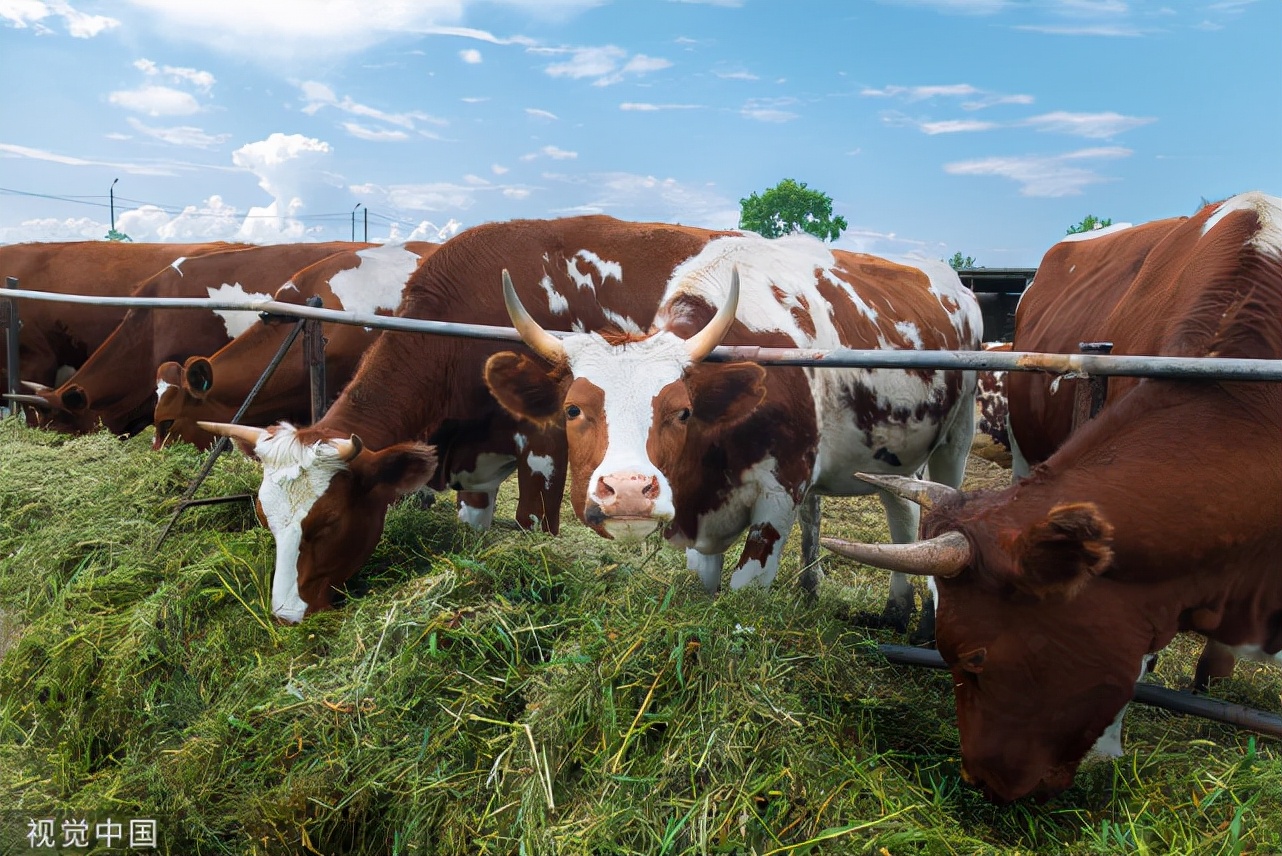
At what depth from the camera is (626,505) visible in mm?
3262

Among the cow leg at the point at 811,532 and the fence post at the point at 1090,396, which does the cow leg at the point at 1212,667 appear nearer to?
the fence post at the point at 1090,396

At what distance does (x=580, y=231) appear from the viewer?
6223 millimetres

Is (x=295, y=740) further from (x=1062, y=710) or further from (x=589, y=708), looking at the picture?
(x=1062, y=710)

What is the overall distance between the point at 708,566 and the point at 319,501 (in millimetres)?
2088

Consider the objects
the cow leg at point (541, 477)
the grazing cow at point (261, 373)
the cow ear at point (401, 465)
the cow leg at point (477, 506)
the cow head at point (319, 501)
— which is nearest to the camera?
the cow head at point (319, 501)

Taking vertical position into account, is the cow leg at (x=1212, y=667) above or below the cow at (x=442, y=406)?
below

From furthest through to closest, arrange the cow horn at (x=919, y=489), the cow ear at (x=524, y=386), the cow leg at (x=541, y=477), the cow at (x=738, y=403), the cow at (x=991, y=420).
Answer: the cow at (x=991, y=420) → the cow leg at (x=541, y=477) → the cow ear at (x=524, y=386) → the cow at (x=738, y=403) → the cow horn at (x=919, y=489)

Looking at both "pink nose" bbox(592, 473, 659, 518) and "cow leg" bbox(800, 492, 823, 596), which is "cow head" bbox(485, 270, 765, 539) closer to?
"pink nose" bbox(592, 473, 659, 518)

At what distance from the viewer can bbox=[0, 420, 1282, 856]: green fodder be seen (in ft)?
8.66

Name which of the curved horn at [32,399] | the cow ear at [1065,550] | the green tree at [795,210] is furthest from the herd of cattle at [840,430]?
the green tree at [795,210]

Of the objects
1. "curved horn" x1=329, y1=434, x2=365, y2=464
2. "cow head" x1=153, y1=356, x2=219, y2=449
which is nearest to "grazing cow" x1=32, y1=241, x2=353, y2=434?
"cow head" x1=153, y1=356, x2=219, y2=449

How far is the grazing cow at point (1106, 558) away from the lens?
110 inches

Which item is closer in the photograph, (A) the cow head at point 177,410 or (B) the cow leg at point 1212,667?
(B) the cow leg at point 1212,667

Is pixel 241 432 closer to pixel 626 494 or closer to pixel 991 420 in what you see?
pixel 626 494
